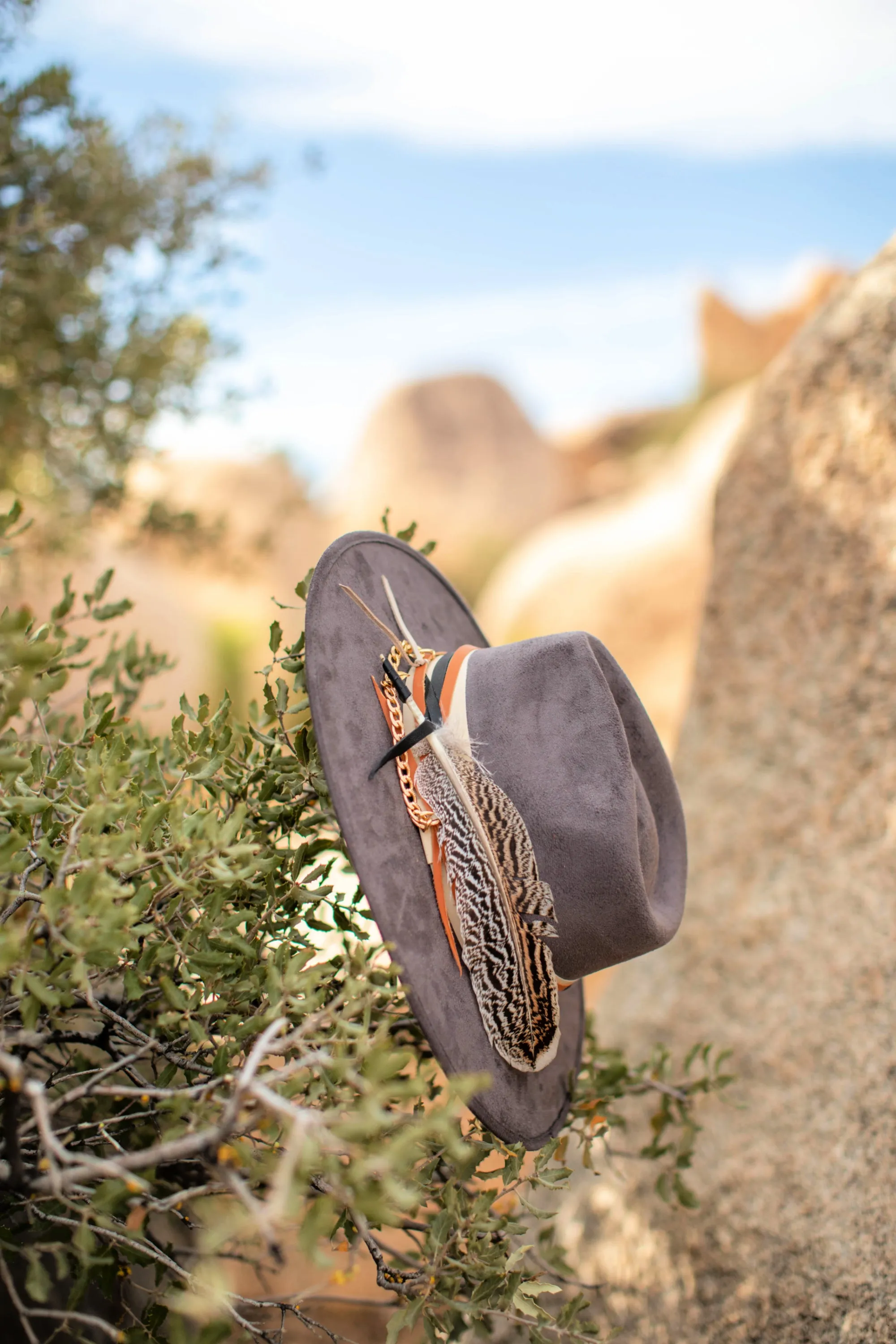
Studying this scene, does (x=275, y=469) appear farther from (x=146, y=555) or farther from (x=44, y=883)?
(x=44, y=883)

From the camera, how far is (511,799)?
1.19 m

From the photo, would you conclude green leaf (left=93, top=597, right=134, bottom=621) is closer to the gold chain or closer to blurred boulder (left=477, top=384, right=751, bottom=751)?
the gold chain

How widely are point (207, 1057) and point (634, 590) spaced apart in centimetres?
548

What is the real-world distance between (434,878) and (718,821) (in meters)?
1.25

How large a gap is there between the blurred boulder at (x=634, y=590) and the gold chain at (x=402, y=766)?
14.1 feet

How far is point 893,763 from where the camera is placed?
1842mm

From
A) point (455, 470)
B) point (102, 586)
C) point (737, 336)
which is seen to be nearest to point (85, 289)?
point (102, 586)

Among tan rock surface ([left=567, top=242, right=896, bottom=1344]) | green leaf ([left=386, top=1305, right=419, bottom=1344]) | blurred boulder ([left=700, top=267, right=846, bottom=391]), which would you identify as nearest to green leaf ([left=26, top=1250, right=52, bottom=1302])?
green leaf ([left=386, top=1305, right=419, bottom=1344])

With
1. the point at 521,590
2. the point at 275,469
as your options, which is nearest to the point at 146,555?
the point at 275,469

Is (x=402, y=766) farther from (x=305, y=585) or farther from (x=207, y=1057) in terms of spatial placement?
(x=207, y=1057)

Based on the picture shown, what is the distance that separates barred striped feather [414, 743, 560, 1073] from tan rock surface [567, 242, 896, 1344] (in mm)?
808

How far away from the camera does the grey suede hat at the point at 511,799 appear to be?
3.53ft

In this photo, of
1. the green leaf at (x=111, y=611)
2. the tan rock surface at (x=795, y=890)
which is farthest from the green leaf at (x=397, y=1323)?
the green leaf at (x=111, y=611)

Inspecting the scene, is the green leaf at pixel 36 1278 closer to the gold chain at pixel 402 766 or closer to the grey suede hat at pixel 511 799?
the grey suede hat at pixel 511 799
